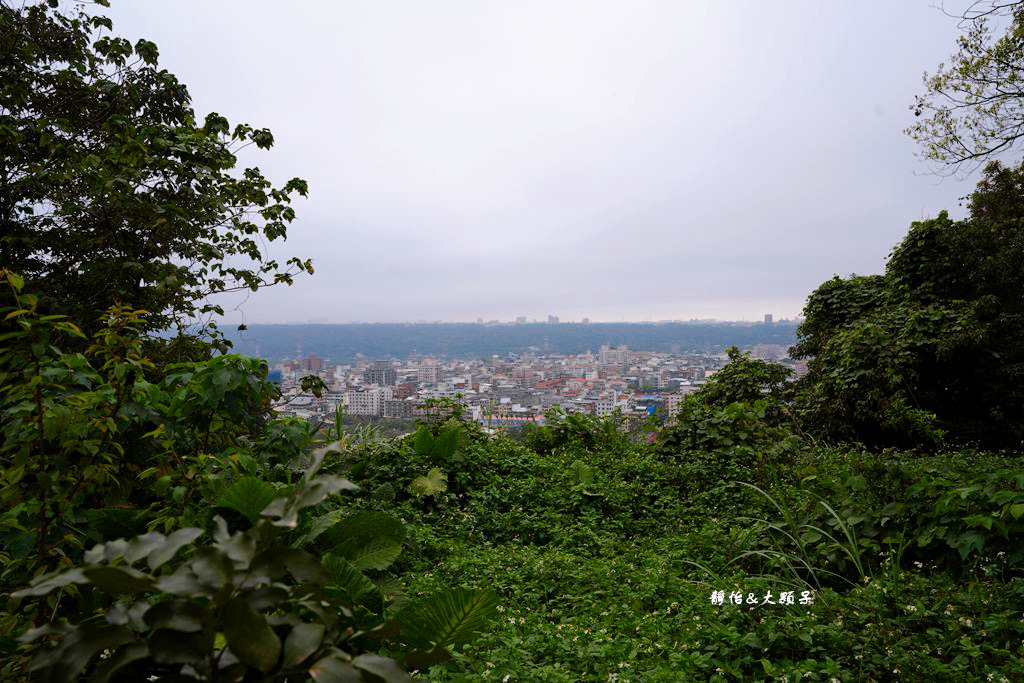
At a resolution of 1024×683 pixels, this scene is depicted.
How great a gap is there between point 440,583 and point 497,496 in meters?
1.79

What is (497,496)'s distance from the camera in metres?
4.84

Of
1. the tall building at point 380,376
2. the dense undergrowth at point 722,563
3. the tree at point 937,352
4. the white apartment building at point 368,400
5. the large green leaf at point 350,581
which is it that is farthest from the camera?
the tall building at point 380,376

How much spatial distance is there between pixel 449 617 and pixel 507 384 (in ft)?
32.8

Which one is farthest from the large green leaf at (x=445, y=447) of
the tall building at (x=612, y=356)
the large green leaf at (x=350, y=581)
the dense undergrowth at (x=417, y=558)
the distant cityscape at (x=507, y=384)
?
the tall building at (x=612, y=356)

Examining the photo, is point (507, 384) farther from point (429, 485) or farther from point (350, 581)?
point (350, 581)

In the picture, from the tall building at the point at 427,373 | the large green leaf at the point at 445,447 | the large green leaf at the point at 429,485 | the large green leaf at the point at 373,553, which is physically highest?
the large green leaf at the point at 373,553

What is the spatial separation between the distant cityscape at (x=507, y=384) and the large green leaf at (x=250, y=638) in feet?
5.91

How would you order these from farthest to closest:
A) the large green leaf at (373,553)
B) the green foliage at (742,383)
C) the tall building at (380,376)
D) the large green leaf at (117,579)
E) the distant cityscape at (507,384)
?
the tall building at (380,376)
the green foliage at (742,383)
the distant cityscape at (507,384)
the large green leaf at (373,553)
the large green leaf at (117,579)

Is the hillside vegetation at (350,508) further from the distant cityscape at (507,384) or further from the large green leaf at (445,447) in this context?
the distant cityscape at (507,384)

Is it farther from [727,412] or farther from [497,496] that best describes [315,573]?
[727,412]

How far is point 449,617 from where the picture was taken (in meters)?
1.16

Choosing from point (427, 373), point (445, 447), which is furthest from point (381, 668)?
point (427, 373)

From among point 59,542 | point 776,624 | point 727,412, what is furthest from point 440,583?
point 727,412

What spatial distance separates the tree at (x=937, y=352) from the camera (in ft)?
24.8
